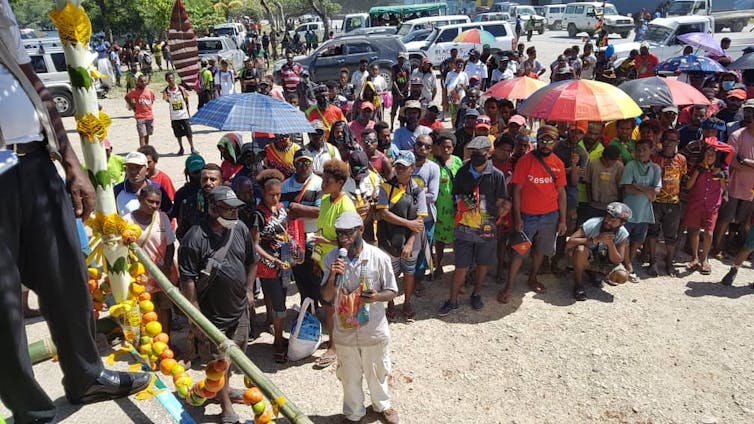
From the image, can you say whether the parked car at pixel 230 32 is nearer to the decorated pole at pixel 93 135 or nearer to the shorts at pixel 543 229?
the shorts at pixel 543 229

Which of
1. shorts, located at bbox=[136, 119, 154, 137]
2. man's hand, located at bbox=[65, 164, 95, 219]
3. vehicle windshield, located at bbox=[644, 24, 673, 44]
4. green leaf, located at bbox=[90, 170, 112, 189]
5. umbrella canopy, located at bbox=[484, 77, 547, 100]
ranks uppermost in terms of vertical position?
man's hand, located at bbox=[65, 164, 95, 219]

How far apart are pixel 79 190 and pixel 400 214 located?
3356 millimetres

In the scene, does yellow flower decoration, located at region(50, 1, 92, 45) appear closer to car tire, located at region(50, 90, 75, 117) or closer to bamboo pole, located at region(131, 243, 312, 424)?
bamboo pole, located at region(131, 243, 312, 424)

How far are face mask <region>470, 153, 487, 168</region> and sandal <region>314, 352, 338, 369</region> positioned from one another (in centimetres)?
230

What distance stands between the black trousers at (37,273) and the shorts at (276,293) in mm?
2491

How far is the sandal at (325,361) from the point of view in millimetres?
4961

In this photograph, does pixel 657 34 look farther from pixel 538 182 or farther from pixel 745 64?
pixel 538 182

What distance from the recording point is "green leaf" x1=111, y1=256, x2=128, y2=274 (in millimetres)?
3020

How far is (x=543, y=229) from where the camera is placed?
5977 millimetres

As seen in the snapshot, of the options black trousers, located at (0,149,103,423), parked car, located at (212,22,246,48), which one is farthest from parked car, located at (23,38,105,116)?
black trousers, located at (0,149,103,423)

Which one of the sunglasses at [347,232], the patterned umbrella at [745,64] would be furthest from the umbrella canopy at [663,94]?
the sunglasses at [347,232]

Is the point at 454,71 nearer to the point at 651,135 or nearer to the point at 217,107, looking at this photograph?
the point at 651,135

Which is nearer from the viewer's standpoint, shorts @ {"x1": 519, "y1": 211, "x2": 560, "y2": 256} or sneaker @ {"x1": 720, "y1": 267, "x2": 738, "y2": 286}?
shorts @ {"x1": 519, "y1": 211, "x2": 560, "y2": 256}

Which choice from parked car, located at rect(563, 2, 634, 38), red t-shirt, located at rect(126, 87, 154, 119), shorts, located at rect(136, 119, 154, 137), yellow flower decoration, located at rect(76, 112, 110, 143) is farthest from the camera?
parked car, located at rect(563, 2, 634, 38)
